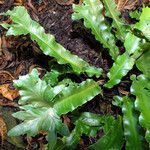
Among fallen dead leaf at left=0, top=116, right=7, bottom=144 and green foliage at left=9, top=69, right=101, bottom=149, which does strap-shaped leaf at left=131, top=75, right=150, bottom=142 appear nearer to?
green foliage at left=9, top=69, right=101, bottom=149

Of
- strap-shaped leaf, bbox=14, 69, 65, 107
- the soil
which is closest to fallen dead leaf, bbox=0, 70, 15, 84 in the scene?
the soil

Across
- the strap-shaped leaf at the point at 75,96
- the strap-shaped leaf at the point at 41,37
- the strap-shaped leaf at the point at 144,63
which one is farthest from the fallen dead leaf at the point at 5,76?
the strap-shaped leaf at the point at 144,63

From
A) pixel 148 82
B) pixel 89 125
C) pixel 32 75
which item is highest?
pixel 148 82

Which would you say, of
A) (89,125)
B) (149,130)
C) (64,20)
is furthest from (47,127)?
(64,20)

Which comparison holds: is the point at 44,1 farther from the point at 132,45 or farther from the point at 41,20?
the point at 132,45

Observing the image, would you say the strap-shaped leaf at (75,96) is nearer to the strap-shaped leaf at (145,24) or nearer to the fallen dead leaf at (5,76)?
the strap-shaped leaf at (145,24)

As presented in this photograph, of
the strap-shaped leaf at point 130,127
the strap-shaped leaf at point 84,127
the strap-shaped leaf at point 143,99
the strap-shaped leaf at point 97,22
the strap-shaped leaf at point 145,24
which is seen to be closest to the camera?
the strap-shaped leaf at point 143,99
